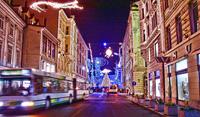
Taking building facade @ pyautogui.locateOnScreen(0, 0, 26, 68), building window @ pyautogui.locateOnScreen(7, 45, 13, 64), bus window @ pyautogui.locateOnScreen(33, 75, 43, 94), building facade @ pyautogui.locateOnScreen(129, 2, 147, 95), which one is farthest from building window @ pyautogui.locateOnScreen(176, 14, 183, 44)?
building facade @ pyautogui.locateOnScreen(129, 2, 147, 95)

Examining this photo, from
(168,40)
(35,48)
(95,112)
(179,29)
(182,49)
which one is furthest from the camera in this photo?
(35,48)

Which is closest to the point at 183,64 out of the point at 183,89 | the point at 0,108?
the point at 183,89

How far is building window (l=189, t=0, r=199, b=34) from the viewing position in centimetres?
1917

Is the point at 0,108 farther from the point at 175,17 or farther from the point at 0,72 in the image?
the point at 175,17

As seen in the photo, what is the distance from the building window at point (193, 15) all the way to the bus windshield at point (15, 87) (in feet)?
36.9

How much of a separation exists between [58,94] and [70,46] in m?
38.7

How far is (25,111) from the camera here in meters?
19.9

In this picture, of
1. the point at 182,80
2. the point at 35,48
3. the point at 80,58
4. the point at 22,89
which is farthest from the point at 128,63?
the point at 22,89

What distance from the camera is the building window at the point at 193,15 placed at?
19.2 metres

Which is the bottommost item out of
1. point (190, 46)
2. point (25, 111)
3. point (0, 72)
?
point (25, 111)

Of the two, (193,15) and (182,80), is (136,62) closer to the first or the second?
(182,80)

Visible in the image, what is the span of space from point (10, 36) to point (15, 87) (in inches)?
622

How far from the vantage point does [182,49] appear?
22.2 metres

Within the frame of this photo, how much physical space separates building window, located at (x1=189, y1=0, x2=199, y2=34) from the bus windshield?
11244 mm
